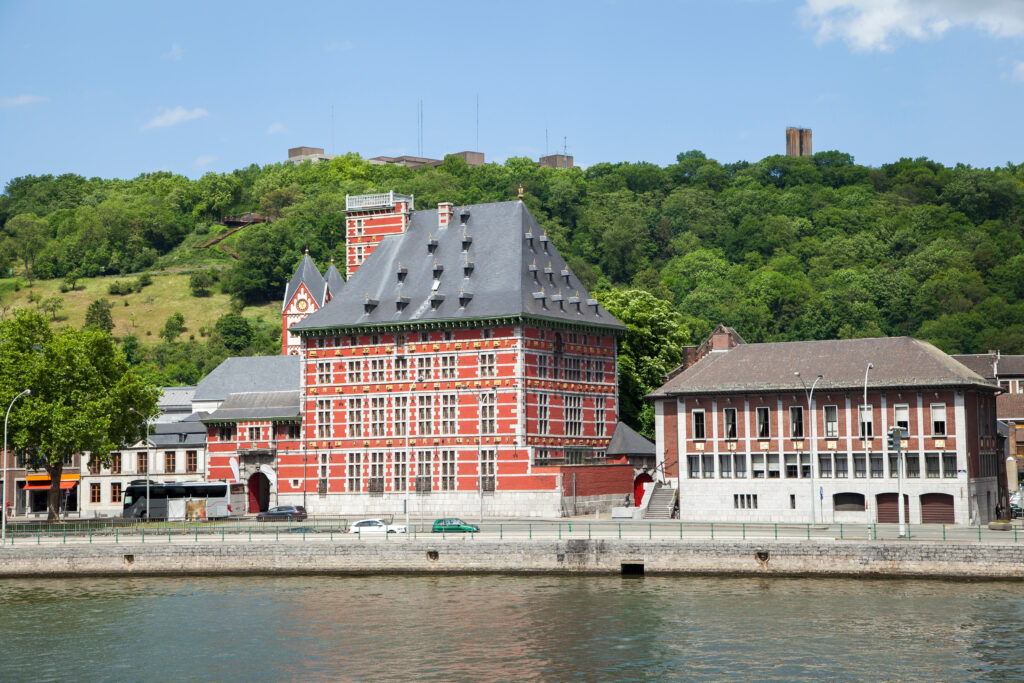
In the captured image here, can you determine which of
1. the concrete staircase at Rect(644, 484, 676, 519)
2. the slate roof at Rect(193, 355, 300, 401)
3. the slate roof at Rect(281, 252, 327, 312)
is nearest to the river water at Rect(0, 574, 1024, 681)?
the concrete staircase at Rect(644, 484, 676, 519)

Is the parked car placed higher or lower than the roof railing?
lower

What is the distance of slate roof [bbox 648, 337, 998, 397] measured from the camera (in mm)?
74500

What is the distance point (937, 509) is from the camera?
7331 cm

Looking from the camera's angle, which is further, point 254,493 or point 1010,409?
point 1010,409

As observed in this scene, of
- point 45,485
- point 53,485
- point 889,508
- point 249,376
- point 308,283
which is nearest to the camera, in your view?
point 889,508

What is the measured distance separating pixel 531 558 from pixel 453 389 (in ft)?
83.3

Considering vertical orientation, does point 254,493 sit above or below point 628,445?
→ below

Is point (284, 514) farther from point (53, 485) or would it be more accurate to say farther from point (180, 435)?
point (180, 435)

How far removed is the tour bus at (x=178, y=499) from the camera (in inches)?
3573

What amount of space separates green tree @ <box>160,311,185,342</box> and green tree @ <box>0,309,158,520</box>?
340 feet

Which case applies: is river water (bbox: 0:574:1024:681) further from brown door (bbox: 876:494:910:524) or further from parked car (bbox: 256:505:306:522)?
parked car (bbox: 256:505:306:522)

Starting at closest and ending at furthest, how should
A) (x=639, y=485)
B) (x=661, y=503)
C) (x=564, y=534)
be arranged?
(x=564, y=534), (x=661, y=503), (x=639, y=485)

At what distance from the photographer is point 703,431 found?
7988 centimetres

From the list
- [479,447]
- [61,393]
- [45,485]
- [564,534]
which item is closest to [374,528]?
[564,534]
